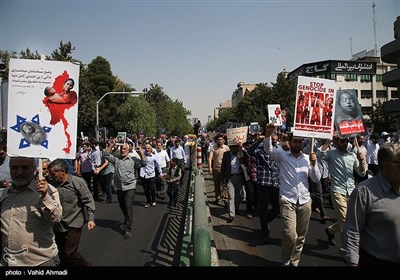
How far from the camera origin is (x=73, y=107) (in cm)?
356

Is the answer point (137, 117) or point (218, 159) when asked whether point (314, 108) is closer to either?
point (218, 159)

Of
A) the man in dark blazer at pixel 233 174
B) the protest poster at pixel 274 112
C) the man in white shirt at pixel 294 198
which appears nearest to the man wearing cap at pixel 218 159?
the man in dark blazer at pixel 233 174

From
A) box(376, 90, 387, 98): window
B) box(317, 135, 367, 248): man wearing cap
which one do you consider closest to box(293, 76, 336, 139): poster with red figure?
box(317, 135, 367, 248): man wearing cap

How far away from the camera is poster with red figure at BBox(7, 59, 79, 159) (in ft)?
10.8

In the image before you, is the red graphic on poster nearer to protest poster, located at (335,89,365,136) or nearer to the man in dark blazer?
protest poster, located at (335,89,365,136)

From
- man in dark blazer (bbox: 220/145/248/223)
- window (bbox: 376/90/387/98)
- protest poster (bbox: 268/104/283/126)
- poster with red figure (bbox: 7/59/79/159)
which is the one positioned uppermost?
window (bbox: 376/90/387/98)

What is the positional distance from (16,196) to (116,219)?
5673mm

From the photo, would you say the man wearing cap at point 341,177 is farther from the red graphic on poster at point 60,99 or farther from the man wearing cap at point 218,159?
the red graphic on poster at point 60,99

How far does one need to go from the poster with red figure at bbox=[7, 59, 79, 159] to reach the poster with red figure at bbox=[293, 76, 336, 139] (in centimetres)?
302

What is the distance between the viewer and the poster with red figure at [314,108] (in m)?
4.96

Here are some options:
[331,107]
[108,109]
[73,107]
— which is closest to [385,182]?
[331,107]

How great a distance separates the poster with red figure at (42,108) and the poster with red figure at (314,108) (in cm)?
302

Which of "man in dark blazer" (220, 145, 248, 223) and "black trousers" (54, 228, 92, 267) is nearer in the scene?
"black trousers" (54, 228, 92, 267)

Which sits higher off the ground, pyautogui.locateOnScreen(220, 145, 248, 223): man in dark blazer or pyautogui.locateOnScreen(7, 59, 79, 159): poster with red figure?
pyautogui.locateOnScreen(7, 59, 79, 159): poster with red figure
